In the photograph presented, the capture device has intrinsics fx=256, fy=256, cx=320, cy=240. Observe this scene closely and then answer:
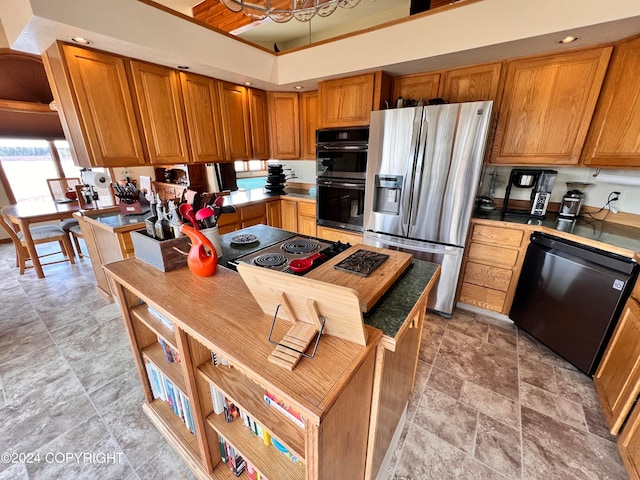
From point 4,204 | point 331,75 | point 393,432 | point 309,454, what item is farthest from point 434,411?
point 4,204

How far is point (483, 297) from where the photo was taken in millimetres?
2332

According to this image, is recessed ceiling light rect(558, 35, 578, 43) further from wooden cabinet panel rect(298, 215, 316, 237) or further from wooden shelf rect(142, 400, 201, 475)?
wooden shelf rect(142, 400, 201, 475)

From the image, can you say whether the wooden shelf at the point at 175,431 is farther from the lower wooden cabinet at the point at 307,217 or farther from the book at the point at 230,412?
the lower wooden cabinet at the point at 307,217

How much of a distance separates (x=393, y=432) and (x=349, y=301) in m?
1.13

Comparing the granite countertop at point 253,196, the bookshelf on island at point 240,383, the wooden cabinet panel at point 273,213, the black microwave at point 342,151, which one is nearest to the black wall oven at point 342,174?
the black microwave at point 342,151

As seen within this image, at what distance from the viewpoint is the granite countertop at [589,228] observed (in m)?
1.62

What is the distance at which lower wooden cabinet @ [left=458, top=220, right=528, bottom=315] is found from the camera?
209 centimetres

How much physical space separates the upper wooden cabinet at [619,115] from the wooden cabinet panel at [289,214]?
9.12ft

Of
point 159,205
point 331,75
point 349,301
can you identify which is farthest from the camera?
point 331,75

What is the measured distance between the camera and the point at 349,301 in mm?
590

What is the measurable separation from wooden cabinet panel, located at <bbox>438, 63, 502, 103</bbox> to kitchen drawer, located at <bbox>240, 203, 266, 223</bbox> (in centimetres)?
222

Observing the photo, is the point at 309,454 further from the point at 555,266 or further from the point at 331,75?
the point at 331,75

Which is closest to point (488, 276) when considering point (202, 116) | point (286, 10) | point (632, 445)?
point (632, 445)

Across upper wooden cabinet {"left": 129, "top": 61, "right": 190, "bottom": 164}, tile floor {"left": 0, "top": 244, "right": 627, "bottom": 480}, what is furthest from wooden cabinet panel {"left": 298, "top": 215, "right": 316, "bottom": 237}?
tile floor {"left": 0, "top": 244, "right": 627, "bottom": 480}
